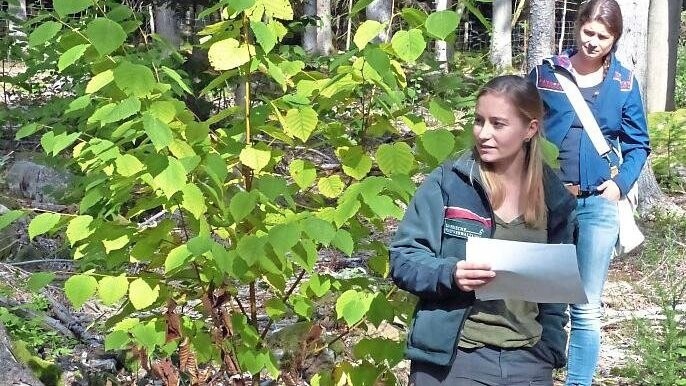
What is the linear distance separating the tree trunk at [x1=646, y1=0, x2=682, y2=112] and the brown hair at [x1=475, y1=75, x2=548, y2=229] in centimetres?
1253

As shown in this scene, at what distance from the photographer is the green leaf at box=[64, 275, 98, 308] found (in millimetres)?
2719

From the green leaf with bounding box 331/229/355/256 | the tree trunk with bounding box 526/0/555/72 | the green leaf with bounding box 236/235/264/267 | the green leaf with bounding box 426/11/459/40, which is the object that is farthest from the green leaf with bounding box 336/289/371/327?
the tree trunk with bounding box 526/0/555/72

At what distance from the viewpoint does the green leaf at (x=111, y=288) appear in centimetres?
274

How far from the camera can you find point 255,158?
2826mm

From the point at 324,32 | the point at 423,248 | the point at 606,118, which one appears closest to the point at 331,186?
the point at 423,248

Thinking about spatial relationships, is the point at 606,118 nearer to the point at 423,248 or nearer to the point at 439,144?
the point at 439,144

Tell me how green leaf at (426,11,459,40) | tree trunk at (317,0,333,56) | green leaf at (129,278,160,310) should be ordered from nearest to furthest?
green leaf at (426,11,459,40)
green leaf at (129,278,160,310)
tree trunk at (317,0,333,56)

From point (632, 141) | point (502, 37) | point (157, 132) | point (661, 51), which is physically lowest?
point (502, 37)

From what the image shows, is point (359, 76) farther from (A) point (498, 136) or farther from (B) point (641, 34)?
(B) point (641, 34)

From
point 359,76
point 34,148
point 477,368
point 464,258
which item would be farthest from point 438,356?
point 34,148

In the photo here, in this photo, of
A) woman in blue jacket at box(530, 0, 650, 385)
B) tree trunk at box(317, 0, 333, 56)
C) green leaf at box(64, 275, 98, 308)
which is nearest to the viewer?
green leaf at box(64, 275, 98, 308)

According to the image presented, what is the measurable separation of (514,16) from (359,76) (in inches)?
Result: 999

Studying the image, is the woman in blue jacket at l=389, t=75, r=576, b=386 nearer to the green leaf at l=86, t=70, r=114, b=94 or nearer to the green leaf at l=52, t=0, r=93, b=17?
the green leaf at l=86, t=70, r=114, b=94

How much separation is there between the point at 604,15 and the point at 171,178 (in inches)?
77.6
